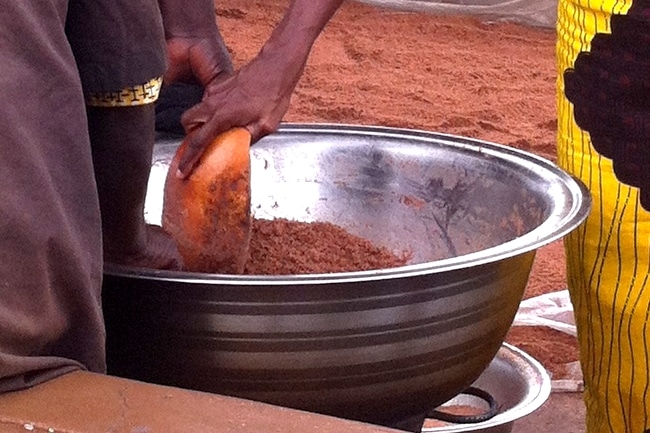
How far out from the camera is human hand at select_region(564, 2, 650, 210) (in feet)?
5.19

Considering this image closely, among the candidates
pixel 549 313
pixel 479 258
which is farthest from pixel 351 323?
pixel 549 313

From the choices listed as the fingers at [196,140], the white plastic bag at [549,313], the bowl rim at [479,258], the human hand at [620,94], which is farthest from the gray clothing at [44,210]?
the white plastic bag at [549,313]

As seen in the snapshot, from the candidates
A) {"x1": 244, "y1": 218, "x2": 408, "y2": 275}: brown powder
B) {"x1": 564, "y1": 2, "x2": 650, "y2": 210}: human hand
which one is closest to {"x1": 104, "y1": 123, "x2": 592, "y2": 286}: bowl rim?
{"x1": 564, "y1": 2, "x2": 650, "y2": 210}: human hand

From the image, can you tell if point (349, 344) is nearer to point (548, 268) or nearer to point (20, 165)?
point (20, 165)

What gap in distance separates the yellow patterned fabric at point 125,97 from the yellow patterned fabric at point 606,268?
68 centimetres

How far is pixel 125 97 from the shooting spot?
1.28 meters

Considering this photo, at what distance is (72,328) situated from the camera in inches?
44.0

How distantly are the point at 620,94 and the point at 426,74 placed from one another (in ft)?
14.7

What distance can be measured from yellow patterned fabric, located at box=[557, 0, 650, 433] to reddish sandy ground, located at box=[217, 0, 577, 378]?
4.75ft

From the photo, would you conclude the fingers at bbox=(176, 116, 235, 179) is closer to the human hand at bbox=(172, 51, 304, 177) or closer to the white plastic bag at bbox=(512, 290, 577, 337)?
the human hand at bbox=(172, 51, 304, 177)

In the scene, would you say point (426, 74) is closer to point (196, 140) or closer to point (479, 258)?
point (196, 140)

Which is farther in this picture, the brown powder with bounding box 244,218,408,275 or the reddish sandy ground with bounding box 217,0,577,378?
the reddish sandy ground with bounding box 217,0,577,378

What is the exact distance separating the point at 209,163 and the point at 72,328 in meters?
0.45

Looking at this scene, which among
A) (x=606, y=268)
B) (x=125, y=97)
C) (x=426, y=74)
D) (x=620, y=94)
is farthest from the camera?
(x=426, y=74)
